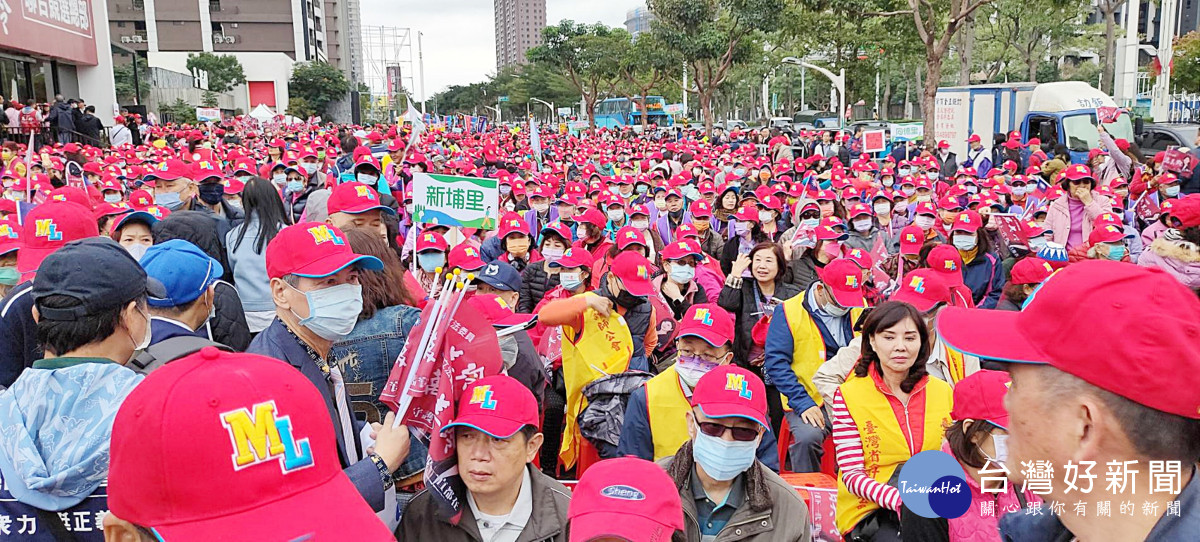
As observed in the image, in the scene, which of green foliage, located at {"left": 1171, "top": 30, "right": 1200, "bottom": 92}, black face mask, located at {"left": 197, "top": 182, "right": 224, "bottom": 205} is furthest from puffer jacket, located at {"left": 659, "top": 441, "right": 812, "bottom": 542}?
green foliage, located at {"left": 1171, "top": 30, "right": 1200, "bottom": 92}

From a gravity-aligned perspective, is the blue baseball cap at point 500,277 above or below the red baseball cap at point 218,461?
below

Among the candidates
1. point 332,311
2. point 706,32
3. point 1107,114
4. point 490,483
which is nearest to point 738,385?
point 490,483

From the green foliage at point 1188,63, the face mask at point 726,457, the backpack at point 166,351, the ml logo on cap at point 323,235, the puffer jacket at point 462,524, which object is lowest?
the puffer jacket at point 462,524

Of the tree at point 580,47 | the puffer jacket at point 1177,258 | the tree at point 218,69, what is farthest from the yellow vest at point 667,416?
the tree at point 218,69

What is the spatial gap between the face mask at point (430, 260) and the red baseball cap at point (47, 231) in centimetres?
226

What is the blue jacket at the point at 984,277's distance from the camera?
25.8ft

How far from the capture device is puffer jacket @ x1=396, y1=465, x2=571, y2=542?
3.24 meters

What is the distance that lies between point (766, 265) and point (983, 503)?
10.3 ft

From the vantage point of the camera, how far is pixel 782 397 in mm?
5621

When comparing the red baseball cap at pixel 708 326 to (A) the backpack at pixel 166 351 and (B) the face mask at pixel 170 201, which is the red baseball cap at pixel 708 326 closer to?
(A) the backpack at pixel 166 351

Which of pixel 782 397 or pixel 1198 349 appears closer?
pixel 1198 349

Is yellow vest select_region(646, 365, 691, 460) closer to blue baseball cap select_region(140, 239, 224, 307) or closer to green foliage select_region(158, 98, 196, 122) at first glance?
blue baseball cap select_region(140, 239, 224, 307)

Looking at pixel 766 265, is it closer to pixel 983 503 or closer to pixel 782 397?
pixel 782 397

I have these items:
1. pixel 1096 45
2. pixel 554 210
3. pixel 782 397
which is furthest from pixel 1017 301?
pixel 1096 45
